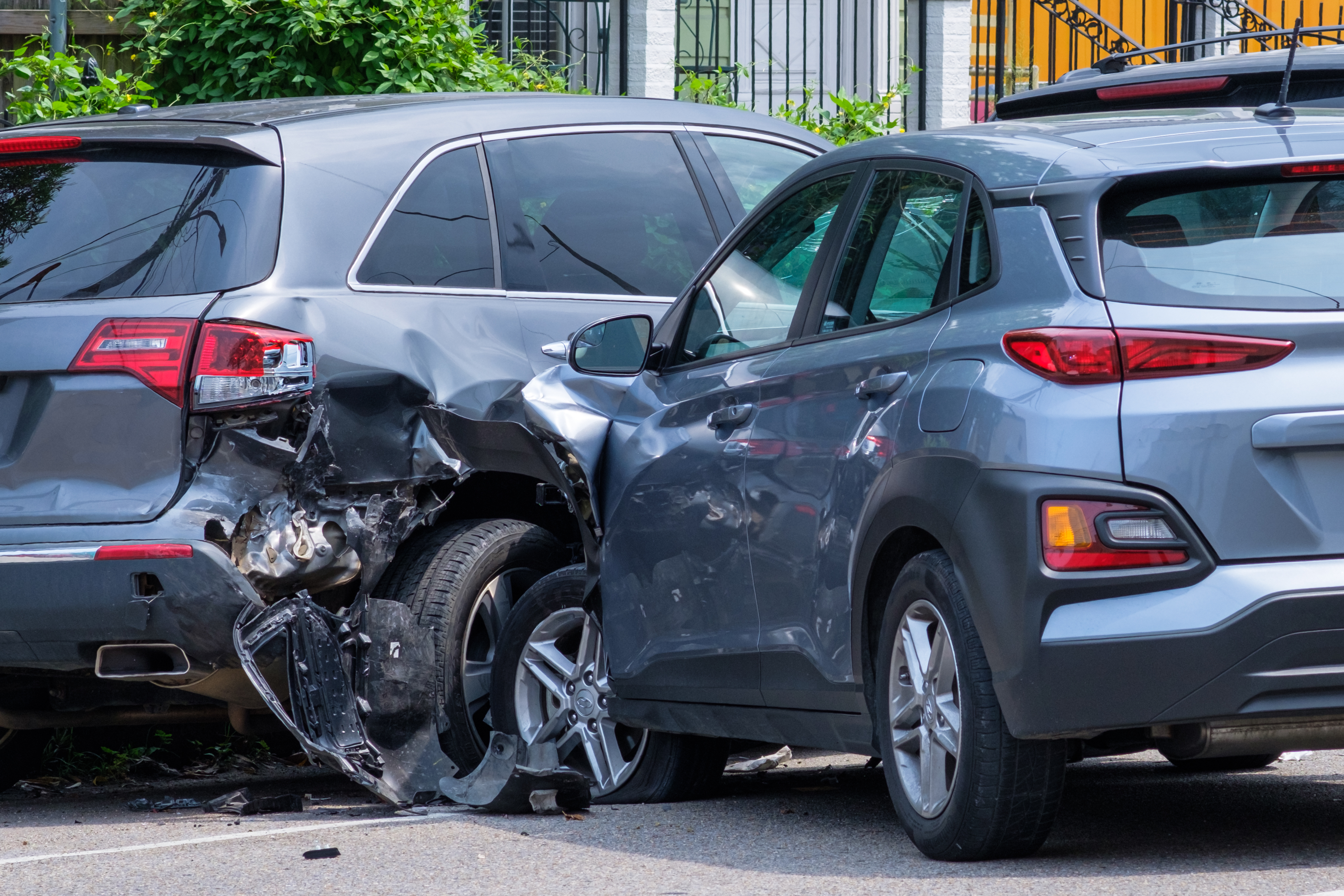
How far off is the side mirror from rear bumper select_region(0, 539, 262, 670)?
3.89ft

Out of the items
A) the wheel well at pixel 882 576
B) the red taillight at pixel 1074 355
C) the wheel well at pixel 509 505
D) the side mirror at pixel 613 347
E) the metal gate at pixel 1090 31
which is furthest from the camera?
the metal gate at pixel 1090 31

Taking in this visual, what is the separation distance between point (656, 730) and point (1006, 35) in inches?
550

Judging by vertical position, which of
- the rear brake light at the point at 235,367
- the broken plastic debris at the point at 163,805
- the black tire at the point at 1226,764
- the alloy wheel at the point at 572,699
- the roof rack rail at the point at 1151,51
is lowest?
the broken plastic debris at the point at 163,805

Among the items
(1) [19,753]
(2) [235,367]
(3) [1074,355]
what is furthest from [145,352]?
(3) [1074,355]

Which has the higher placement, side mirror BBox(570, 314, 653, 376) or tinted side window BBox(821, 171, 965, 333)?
tinted side window BBox(821, 171, 965, 333)

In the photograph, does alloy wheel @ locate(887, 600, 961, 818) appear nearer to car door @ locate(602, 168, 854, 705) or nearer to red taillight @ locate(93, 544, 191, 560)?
car door @ locate(602, 168, 854, 705)

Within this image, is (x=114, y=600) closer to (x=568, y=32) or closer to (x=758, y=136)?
(x=758, y=136)

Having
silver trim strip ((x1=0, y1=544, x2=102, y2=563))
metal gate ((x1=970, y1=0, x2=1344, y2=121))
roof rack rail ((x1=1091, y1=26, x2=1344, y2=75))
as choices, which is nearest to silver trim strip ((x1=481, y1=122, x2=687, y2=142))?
roof rack rail ((x1=1091, y1=26, x2=1344, y2=75))

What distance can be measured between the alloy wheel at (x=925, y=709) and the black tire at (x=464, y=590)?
5.78 feet

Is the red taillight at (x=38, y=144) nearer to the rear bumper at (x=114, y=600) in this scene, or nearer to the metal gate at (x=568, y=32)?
the rear bumper at (x=114, y=600)

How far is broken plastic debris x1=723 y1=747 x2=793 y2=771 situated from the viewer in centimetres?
686

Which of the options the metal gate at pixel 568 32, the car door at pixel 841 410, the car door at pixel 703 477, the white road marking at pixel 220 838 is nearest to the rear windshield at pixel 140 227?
the car door at pixel 703 477

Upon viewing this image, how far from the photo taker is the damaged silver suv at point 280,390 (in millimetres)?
5543

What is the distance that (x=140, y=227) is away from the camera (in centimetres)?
585
